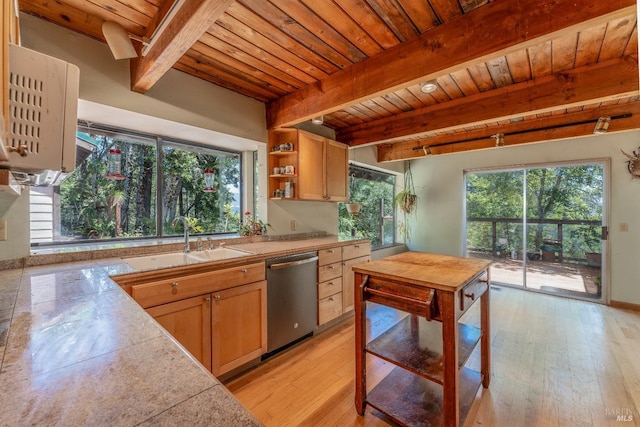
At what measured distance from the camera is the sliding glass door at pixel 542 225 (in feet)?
12.4

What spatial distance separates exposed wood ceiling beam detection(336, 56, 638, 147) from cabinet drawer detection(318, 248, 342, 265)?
1.56 meters

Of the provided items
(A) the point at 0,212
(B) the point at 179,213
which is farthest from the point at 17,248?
(B) the point at 179,213

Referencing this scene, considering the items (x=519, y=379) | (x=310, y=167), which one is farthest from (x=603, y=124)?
(x=310, y=167)

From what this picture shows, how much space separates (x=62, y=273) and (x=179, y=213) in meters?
1.22

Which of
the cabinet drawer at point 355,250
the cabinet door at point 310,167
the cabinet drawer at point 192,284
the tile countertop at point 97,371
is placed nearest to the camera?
the tile countertop at point 97,371

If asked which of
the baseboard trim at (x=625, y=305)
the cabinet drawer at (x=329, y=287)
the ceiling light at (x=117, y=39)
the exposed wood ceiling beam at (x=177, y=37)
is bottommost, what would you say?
the baseboard trim at (x=625, y=305)

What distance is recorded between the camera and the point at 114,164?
223 cm

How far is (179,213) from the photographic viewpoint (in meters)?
2.69

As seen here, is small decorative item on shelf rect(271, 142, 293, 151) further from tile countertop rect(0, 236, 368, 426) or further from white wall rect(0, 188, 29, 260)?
tile countertop rect(0, 236, 368, 426)

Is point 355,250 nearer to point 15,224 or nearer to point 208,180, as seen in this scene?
point 208,180

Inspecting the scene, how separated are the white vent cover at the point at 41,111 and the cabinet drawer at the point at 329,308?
7.49 ft

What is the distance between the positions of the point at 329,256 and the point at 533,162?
3.62 meters

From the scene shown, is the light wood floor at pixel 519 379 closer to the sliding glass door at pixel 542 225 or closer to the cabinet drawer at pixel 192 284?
the cabinet drawer at pixel 192 284

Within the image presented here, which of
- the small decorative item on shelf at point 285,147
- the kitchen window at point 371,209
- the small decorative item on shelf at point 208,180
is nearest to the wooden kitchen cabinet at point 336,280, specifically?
the kitchen window at point 371,209
